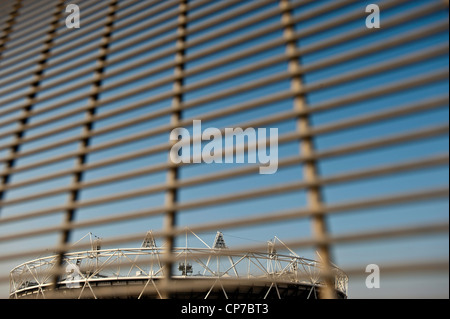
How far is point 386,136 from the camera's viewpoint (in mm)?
1069

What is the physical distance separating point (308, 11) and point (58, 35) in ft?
Answer: 5.59

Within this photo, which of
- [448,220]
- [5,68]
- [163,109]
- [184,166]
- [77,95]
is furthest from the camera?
[5,68]

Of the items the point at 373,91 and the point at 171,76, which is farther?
the point at 171,76

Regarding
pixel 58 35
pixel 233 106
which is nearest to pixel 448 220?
pixel 233 106

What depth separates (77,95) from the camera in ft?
6.45

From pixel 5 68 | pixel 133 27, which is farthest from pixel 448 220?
pixel 5 68

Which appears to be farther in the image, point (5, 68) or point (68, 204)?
point (5, 68)

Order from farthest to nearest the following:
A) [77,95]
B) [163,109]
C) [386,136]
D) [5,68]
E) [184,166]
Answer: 1. [5,68]
2. [77,95]
3. [163,109]
4. [184,166]
5. [386,136]

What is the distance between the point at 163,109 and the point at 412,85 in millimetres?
1002

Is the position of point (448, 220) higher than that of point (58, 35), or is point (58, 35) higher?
point (58, 35)

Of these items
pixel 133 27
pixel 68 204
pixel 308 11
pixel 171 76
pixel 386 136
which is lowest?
pixel 68 204

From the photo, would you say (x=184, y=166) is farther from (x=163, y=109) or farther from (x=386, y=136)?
(x=386, y=136)

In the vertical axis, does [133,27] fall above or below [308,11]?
above
